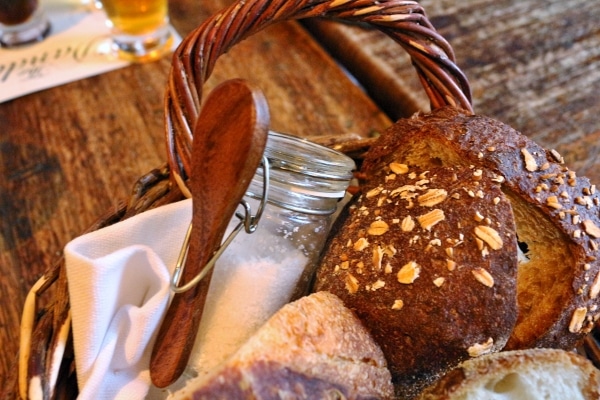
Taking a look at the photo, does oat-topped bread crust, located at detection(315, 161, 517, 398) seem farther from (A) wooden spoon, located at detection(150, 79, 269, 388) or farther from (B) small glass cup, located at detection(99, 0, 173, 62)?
(B) small glass cup, located at detection(99, 0, 173, 62)

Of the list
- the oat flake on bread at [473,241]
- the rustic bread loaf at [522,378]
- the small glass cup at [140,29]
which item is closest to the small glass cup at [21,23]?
the small glass cup at [140,29]

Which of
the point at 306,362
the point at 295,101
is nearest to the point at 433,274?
the point at 306,362

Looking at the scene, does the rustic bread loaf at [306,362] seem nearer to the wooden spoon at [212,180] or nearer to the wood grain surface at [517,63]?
the wooden spoon at [212,180]

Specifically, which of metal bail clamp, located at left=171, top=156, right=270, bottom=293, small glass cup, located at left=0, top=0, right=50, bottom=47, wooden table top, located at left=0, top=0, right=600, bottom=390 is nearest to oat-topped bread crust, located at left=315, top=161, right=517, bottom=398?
metal bail clamp, located at left=171, top=156, right=270, bottom=293

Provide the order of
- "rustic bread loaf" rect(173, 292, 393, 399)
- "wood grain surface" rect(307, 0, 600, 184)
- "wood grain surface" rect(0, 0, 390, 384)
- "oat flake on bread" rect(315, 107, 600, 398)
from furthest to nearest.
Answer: "wood grain surface" rect(307, 0, 600, 184) < "wood grain surface" rect(0, 0, 390, 384) < "oat flake on bread" rect(315, 107, 600, 398) < "rustic bread loaf" rect(173, 292, 393, 399)

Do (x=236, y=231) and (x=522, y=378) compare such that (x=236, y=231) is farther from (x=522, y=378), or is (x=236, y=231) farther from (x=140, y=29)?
(x=140, y=29)
